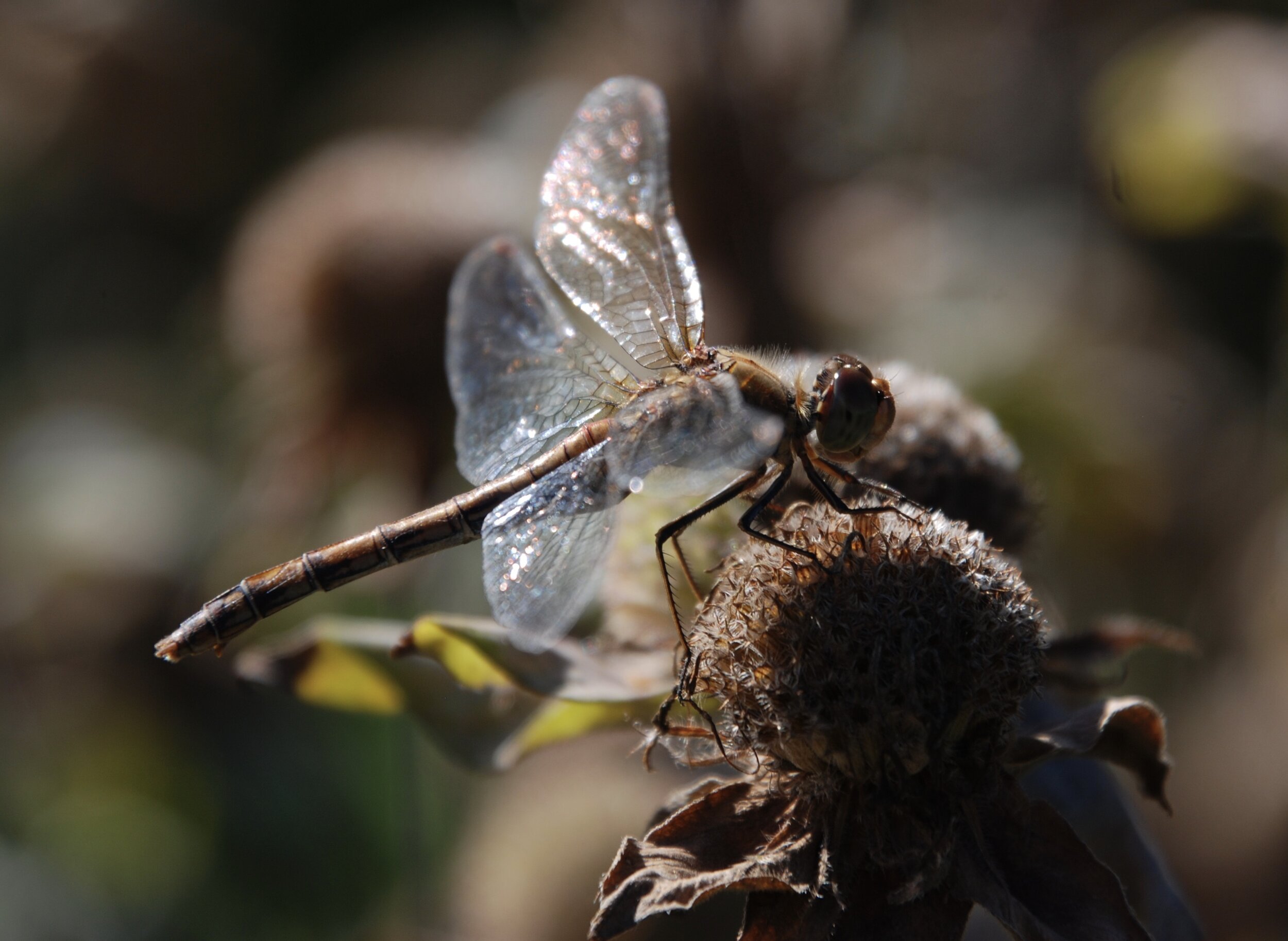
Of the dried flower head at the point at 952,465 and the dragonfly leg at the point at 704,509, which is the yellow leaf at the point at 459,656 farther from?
the dried flower head at the point at 952,465

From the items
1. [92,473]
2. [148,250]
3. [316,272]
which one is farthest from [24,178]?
[316,272]

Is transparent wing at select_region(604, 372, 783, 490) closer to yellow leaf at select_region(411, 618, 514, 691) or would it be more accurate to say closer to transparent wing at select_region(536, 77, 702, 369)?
transparent wing at select_region(536, 77, 702, 369)

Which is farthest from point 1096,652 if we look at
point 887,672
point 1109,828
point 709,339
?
point 709,339

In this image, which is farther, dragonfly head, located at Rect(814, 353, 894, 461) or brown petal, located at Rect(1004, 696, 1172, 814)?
dragonfly head, located at Rect(814, 353, 894, 461)

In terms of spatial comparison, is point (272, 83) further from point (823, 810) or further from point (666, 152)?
point (823, 810)

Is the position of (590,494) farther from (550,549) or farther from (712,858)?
(712,858)

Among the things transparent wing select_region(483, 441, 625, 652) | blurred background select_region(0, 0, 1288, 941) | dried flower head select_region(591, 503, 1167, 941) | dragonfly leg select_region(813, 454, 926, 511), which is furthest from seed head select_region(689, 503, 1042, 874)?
blurred background select_region(0, 0, 1288, 941)

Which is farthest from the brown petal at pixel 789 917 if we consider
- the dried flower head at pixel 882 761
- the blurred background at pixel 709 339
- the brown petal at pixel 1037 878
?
the blurred background at pixel 709 339
